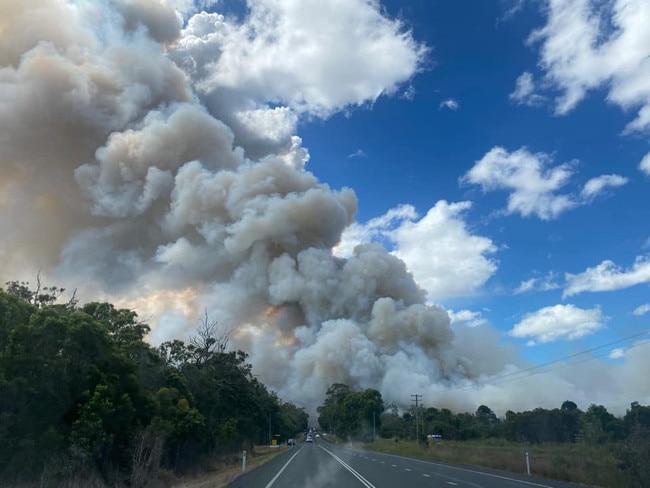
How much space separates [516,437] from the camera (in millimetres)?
78688

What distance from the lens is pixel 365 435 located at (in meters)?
102

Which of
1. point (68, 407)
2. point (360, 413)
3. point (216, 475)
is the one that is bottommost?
point (216, 475)

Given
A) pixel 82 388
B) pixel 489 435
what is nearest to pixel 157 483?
pixel 82 388

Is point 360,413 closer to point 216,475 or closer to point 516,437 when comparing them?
point 516,437

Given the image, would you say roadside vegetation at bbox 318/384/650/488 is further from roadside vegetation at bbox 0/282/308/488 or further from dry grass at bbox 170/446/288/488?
roadside vegetation at bbox 0/282/308/488

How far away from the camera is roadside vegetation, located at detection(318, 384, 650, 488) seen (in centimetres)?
2111

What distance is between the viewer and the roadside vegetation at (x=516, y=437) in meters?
21.1

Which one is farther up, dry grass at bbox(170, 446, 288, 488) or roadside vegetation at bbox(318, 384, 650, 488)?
roadside vegetation at bbox(318, 384, 650, 488)

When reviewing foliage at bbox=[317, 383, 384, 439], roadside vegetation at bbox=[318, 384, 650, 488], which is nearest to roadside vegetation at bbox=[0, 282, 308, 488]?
roadside vegetation at bbox=[318, 384, 650, 488]

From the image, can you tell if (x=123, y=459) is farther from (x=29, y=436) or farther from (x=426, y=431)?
(x=426, y=431)

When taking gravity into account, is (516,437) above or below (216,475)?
above

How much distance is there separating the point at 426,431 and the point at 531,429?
50.7ft

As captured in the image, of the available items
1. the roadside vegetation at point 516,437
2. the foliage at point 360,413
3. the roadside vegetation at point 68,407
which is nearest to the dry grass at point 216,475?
the roadside vegetation at point 68,407

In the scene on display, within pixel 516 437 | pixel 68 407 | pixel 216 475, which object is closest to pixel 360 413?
pixel 516 437
